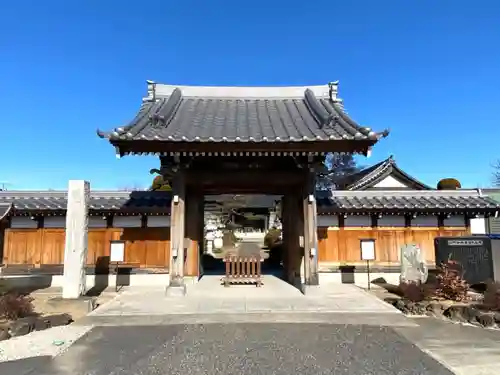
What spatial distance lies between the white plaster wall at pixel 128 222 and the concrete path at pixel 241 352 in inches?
230

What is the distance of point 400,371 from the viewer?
4672 millimetres

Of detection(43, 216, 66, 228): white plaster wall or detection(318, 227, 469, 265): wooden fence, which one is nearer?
detection(43, 216, 66, 228): white plaster wall

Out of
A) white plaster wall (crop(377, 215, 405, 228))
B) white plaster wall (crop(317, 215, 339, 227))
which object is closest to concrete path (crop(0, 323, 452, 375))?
white plaster wall (crop(317, 215, 339, 227))

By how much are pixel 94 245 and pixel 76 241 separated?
342 cm

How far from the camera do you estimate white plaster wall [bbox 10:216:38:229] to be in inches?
477

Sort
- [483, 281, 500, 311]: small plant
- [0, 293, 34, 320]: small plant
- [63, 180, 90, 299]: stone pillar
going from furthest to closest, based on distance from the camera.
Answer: [63, 180, 90, 299]: stone pillar
[483, 281, 500, 311]: small plant
[0, 293, 34, 320]: small plant

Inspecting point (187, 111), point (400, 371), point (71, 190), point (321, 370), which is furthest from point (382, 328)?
point (187, 111)

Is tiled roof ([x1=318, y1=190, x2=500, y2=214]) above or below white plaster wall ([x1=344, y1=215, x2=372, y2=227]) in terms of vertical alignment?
above

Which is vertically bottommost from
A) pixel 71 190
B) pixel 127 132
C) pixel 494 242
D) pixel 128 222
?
pixel 494 242

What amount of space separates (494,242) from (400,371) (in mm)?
7718

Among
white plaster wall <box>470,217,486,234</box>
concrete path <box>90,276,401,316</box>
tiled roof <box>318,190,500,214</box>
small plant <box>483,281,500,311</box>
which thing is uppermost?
tiled roof <box>318,190,500,214</box>

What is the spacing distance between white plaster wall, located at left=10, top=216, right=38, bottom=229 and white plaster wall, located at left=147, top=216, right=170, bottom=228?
13.2 ft

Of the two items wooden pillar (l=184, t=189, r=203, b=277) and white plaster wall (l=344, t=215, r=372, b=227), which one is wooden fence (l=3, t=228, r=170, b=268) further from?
white plaster wall (l=344, t=215, r=372, b=227)

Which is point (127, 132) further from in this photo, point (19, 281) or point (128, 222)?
point (19, 281)
